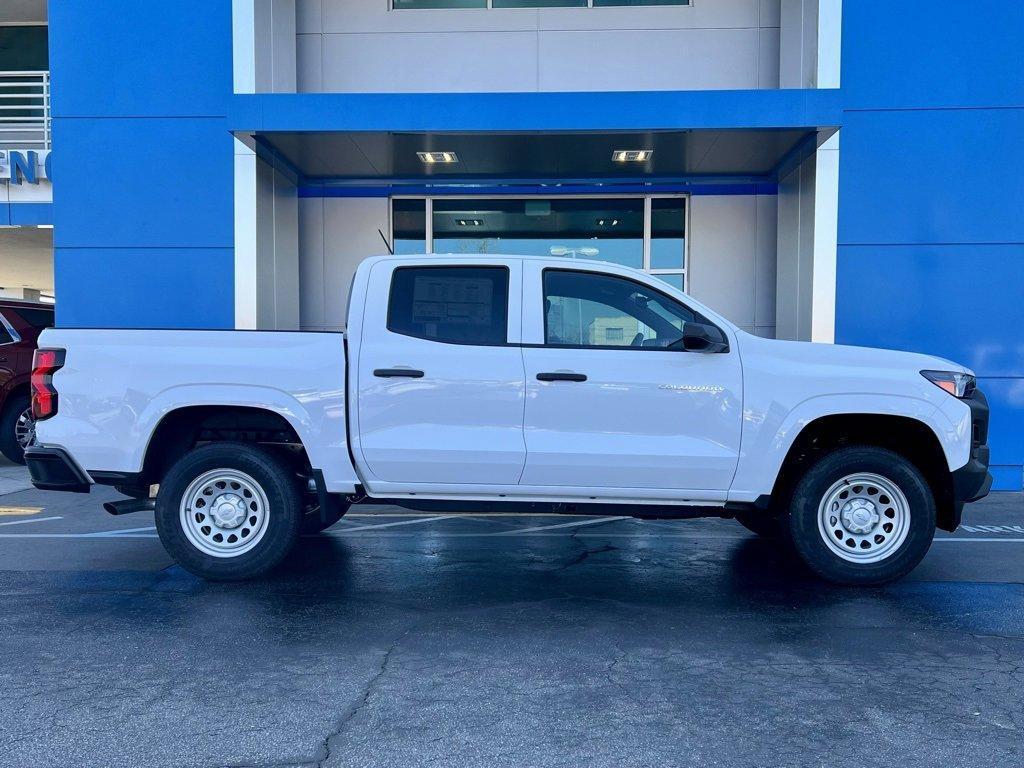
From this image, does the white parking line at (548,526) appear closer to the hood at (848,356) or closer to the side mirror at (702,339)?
the side mirror at (702,339)

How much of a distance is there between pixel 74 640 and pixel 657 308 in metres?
3.91

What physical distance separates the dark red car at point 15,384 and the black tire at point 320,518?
6.21 metres

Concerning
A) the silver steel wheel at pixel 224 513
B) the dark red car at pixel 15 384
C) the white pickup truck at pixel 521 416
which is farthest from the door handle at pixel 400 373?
the dark red car at pixel 15 384

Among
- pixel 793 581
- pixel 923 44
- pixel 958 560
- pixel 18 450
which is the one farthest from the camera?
pixel 18 450

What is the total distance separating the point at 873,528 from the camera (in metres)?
5.69

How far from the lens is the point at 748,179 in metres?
12.1

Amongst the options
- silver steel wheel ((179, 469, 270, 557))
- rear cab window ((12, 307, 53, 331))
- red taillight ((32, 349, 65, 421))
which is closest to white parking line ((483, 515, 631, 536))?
silver steel wheel ((179, 469, 270, 557))

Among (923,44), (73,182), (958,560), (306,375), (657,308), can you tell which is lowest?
(958,560)

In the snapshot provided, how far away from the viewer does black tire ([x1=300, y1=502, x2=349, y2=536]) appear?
19.6ft

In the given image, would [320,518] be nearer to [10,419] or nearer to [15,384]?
[15,384]

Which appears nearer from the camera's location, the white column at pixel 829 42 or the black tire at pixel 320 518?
the black tire at pixel 320 518

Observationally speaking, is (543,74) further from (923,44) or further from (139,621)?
(139,621)

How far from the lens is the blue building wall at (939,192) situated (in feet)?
33.7

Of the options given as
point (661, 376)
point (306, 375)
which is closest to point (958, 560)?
point (661, 376)
